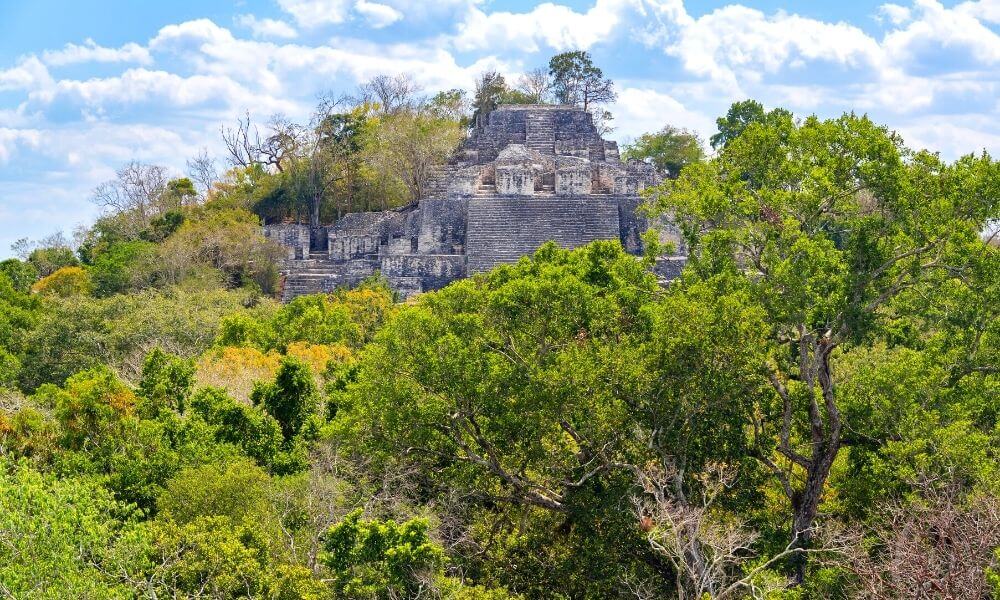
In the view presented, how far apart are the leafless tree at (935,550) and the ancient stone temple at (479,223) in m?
23.5

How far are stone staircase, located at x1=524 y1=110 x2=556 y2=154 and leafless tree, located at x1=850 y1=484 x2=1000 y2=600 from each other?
98.1 ft

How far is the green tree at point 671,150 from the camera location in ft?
146

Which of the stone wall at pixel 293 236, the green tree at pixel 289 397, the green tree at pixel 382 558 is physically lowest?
the green tree at pixel 382 558

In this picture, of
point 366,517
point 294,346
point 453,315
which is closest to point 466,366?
point 453,315

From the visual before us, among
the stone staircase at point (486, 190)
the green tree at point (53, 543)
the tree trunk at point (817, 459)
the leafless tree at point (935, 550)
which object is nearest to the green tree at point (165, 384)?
the green tree at point (53, 543)

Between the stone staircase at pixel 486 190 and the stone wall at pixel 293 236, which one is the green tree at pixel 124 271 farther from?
the stone staircase at pixel 486 190

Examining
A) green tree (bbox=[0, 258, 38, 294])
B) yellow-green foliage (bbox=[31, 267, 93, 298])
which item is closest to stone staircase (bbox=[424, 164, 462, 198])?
yellow-green foliage (bbox=[31, 267, 93, 298])

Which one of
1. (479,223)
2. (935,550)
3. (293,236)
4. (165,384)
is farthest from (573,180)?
(935,550)

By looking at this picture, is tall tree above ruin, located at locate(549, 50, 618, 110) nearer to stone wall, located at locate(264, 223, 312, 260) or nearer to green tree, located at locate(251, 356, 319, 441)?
stone wall, located at locate(264, 223, 312, 260)

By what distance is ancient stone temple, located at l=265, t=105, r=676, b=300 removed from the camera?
34094 mm

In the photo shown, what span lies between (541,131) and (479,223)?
6.76 m

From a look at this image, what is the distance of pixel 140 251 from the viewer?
111 feet

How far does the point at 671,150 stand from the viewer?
44875 millimetres

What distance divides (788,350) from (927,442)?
199 cm
